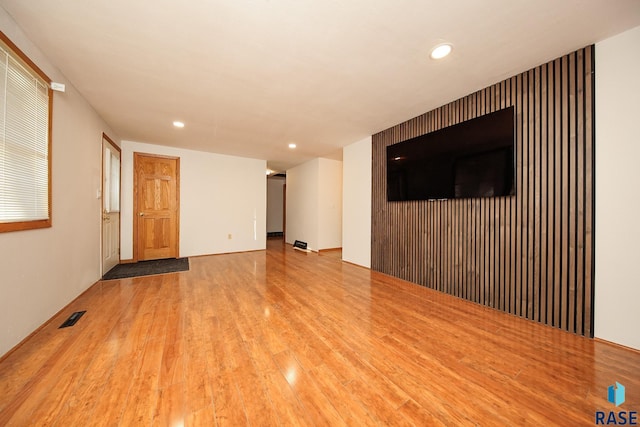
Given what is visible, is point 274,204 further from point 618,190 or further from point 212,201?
point 618,190

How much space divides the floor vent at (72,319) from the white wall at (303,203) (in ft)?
14.6

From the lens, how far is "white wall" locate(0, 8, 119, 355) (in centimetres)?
171

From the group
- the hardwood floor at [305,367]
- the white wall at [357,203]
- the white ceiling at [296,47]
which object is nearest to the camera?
the hardwood floor at [305,367]

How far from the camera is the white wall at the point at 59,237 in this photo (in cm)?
171

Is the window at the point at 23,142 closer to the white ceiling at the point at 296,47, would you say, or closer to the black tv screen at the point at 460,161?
the white ceiling at the point at 296,47

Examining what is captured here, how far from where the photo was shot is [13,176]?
175 centimetres

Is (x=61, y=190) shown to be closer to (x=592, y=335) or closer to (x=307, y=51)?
(x=307, y=51)

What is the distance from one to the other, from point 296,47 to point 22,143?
2.39 meters

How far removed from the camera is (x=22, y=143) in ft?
6.01

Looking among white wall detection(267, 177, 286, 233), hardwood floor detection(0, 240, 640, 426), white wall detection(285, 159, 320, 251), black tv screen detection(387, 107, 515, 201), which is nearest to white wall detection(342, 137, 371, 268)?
black tv screen detection(387, 107, 515, 201)

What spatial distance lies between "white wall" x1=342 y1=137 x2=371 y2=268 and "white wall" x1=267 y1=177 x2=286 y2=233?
5.30 m

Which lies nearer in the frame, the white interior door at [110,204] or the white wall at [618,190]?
the white wall at [618,190]

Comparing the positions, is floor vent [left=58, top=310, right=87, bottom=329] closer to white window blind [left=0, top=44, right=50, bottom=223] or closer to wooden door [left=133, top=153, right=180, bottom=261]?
white window blind [left=0, top=44, right=50, bottom=223]

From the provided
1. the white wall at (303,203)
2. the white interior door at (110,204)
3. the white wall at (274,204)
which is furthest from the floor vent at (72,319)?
the white wall at (274,204)
